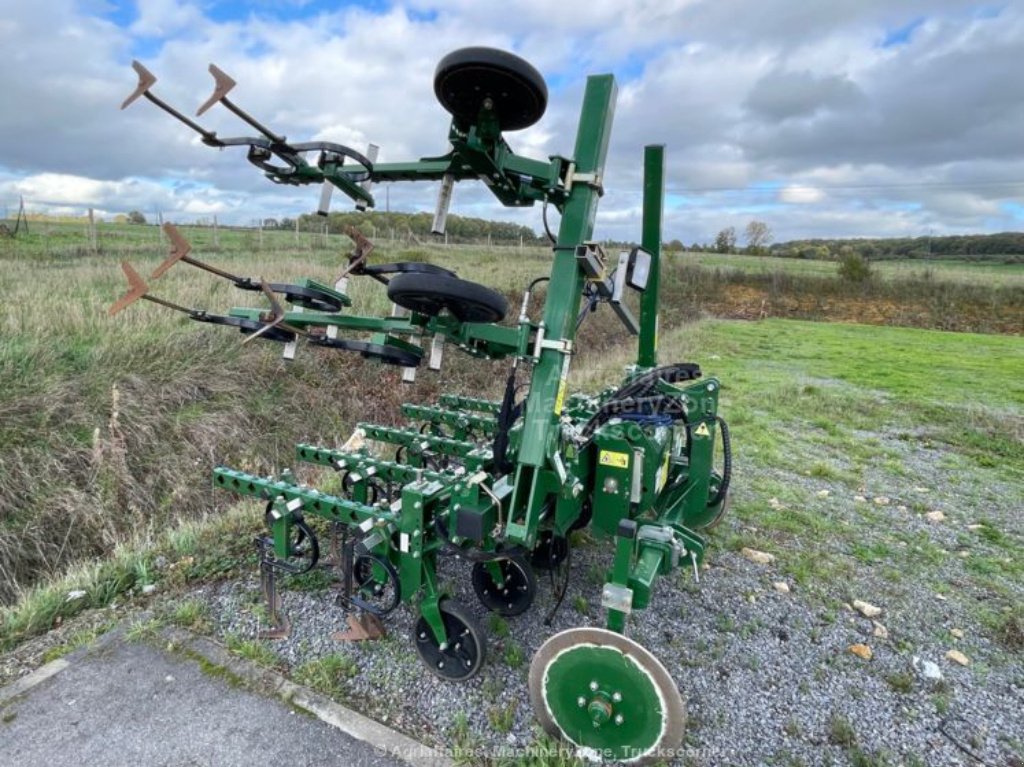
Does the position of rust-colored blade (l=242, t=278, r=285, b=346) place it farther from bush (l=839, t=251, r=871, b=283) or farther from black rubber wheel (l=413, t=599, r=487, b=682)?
bush (l=839, t=251, r=871, b=283)

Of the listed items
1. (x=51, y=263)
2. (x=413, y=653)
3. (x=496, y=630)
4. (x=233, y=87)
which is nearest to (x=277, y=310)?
(x=233, y=87)

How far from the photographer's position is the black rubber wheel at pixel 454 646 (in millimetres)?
2879

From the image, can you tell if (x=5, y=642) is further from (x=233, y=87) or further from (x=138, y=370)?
(x=138, y=370)

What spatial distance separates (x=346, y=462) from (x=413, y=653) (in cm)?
129

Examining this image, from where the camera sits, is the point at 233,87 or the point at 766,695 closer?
the point at 233,87

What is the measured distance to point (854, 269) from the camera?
110ft

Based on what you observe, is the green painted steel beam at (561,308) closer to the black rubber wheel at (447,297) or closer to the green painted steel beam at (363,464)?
the black rubber wheel at (447,297)

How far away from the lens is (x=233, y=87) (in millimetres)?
2516

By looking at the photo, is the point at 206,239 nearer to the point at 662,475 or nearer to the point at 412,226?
the point at 412,226

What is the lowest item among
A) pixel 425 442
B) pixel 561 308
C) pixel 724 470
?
pixel 425 442

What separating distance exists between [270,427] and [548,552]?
5.11 meters

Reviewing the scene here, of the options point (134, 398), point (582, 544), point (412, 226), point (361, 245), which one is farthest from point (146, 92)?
point (412, 226)

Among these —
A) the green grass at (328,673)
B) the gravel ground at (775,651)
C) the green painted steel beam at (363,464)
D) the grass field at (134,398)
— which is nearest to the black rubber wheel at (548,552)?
the gravel ground at (775,651)

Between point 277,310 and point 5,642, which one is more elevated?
point 277,310
